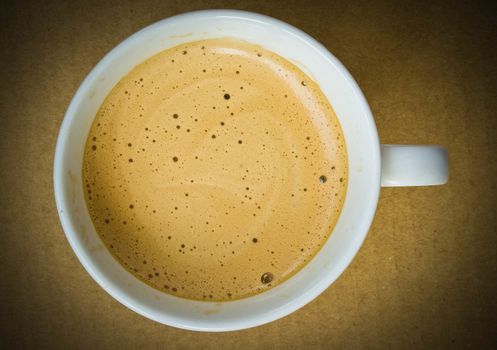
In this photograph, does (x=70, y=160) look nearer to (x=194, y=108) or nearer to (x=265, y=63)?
(x=194, y=108)

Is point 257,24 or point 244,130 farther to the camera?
point 244,130

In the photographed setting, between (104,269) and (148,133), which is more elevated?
(148,133)

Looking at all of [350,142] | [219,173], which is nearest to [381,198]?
[350,142]

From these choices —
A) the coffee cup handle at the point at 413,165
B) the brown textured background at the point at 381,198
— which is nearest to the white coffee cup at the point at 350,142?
the coffee cup handle at the point at 413,165

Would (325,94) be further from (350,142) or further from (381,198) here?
(381,198)

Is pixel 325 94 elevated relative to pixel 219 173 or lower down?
elevated

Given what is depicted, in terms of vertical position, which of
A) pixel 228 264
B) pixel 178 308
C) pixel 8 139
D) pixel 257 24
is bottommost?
pixel 178 308

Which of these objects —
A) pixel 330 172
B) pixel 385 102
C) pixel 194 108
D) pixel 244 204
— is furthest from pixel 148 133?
pixel 385 102
